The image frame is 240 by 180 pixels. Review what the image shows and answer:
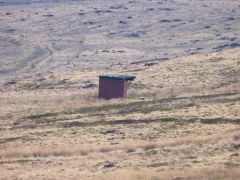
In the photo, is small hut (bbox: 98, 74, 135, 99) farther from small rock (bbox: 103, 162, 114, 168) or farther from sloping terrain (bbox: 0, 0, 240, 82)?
sloping terrain (bbox: 0, 0, 240, 82)

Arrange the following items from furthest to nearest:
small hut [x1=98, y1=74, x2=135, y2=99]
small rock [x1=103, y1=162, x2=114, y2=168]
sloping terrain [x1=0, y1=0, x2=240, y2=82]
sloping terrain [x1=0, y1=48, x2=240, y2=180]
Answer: sloping terrain [x1=0, y1=0, x2=240, y2=82] < small hut [x1=98, y1=74, x2=135, y2=99] < small rock [x1=103, y1=162, x2=114, y2=168] < sloping terrain [x1=0, y1=48, x2=240, y2=180]

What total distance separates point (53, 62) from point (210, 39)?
101ft

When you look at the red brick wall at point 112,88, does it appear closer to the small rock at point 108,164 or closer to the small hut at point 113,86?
the small hut at point 113,86

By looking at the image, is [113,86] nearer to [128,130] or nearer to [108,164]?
[128,130]

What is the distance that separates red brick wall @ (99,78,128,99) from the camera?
3622cm

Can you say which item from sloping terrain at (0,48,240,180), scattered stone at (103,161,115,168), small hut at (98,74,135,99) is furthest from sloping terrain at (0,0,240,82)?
scattered stone at (103,161,115,168)

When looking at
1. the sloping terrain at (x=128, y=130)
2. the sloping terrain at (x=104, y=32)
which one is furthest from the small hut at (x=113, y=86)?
the sloping terrain at (x=104, y=32)

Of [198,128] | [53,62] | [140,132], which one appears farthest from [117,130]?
[53,62]

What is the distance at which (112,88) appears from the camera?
1442 inches

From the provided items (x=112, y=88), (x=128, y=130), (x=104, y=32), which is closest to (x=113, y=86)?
(x=112, y=88)

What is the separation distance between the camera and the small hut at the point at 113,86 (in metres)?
36.2

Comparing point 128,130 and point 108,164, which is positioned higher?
point 108,164

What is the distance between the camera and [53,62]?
230ft

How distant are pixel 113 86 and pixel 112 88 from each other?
0.69 ft
